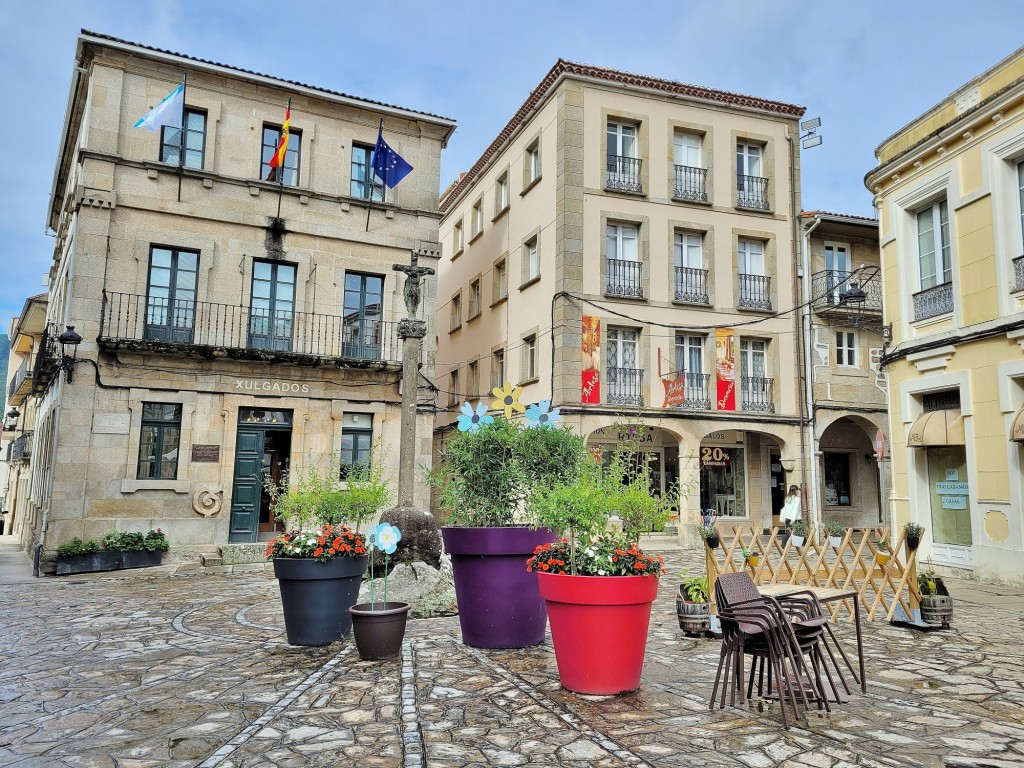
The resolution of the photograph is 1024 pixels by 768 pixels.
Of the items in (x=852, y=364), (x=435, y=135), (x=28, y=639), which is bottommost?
(x=28, y=639)

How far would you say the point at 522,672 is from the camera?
6.24 m

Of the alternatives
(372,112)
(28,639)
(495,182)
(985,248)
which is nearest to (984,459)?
(985,248)

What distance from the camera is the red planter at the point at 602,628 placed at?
17.6 feet

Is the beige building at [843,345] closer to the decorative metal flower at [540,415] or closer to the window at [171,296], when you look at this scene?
the decorative metal flower at [540,415]

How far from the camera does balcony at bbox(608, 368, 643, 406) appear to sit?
802 inches

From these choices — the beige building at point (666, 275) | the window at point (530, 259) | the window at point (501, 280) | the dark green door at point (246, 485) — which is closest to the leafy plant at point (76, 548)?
the dark green door at point (246, 485)

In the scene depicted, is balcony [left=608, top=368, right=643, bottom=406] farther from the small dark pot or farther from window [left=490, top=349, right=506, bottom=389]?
the small dark pot

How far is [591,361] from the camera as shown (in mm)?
20000

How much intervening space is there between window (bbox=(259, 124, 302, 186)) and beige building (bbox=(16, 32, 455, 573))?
1.4 inches

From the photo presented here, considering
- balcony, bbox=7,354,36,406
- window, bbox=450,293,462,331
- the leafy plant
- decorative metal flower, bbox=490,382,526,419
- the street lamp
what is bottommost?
the leafy plant

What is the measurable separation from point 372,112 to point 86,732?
16.6m

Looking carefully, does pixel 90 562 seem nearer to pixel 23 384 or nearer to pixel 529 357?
pixel 529 357

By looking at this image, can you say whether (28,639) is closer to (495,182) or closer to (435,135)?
(435,135)

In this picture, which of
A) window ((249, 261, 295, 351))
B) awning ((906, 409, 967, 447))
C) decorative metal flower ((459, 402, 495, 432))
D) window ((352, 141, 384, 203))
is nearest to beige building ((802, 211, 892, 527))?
awning ((906, 409, 967, 447))
